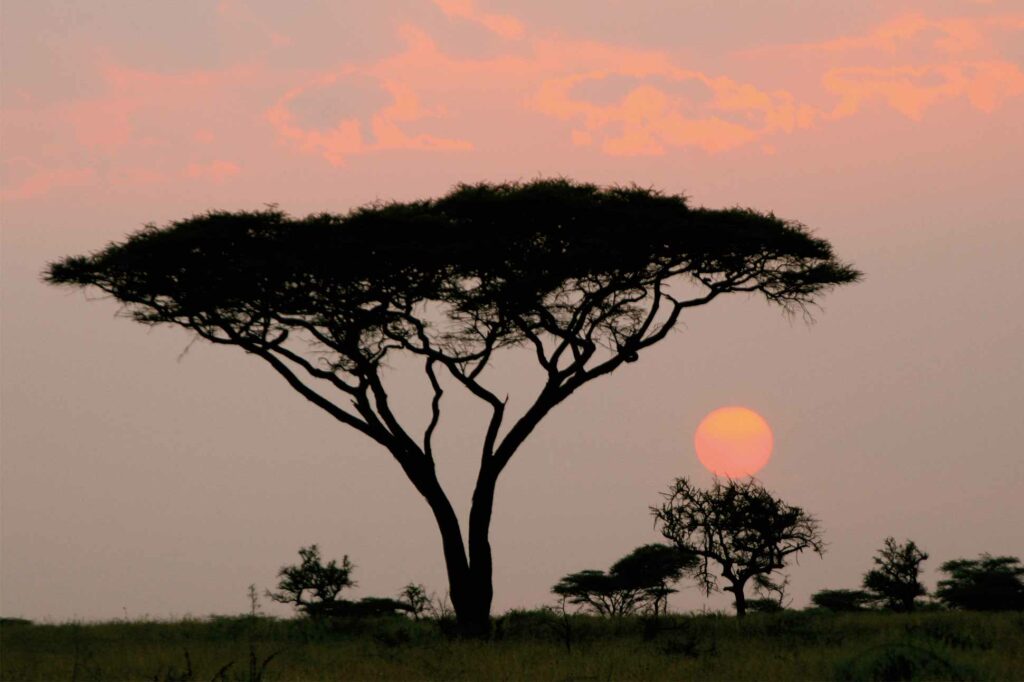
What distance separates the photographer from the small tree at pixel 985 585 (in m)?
45.6

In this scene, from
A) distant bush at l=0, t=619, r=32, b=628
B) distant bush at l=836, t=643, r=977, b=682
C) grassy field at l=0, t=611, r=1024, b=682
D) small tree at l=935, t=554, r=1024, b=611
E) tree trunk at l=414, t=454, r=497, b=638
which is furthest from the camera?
small tree at l=935, t=554, r=1024, b=611

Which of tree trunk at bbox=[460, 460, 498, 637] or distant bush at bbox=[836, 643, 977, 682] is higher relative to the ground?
tree trunk at bbox=[460, 460, 498, 637]

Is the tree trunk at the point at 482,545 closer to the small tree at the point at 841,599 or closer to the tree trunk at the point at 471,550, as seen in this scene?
the tree trunk at the point at 471,550

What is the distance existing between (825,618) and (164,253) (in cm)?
1769

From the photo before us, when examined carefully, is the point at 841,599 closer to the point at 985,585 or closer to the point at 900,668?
the point at 985,585

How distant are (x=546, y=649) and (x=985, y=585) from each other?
88.2 ft

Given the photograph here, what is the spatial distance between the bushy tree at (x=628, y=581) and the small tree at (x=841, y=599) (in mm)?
5634

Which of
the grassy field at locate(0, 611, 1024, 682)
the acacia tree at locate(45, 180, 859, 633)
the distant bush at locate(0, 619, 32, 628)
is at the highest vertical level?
the acacia tree at locate(45, 180, 859, 633)

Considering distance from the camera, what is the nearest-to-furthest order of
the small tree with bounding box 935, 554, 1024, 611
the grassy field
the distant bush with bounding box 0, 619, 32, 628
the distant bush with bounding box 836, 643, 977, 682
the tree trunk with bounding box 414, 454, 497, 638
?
the distant bush with bounding box 836, 643, 977, 682
the grassy field
the tree trunk with bounding box 414, 454, 497, 638
the distant bush with bounding box 0, 619, 32, 628
the small tree with bounding box 935, 554, 1024, 611

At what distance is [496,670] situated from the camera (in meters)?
21.1

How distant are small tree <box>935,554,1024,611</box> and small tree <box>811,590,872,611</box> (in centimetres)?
305

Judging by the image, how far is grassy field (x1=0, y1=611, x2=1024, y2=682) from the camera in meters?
19.8

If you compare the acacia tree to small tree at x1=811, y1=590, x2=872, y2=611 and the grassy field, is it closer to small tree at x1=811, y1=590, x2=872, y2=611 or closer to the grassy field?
the grassy field

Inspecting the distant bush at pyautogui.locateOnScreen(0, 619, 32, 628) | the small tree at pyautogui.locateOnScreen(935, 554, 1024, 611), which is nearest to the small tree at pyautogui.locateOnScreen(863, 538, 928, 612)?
the small tree at pyautogui.locateOnScreen(935, 554, 1024, 611)
